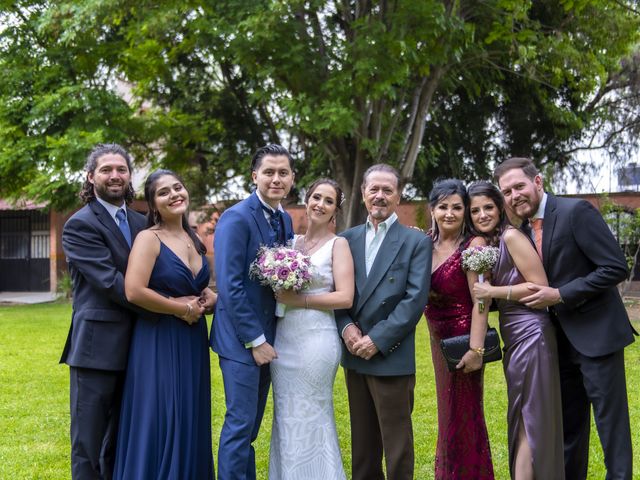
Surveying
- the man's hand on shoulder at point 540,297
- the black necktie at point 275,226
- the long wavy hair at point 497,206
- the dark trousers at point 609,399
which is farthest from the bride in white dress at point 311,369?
the dark trousers at point 609,399

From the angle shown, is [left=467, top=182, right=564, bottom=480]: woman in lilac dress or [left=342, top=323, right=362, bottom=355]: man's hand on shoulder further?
[left=342, top=323, right=362, bottom=355]: man's hand on shoulder

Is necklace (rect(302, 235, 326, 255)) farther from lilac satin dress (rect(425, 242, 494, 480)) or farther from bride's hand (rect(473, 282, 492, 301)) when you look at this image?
bride's hand (rect(473, 282, 492, 301))

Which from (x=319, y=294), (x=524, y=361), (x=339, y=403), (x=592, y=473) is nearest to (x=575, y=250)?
(x=524, y=361)

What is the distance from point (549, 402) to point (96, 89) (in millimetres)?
16435

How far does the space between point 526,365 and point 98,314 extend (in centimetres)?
277

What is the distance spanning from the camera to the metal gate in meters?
26.6

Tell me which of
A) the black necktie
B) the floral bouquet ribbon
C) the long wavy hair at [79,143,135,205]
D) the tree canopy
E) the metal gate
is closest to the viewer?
the floral bouquet ribbon

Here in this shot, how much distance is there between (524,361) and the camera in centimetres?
439

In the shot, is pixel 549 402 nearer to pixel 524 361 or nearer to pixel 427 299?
pixel 524 361

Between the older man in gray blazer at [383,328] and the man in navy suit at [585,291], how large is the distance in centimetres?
72

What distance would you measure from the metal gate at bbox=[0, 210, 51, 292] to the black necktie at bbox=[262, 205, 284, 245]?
78.0ft

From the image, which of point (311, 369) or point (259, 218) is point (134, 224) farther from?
point (311, 369)

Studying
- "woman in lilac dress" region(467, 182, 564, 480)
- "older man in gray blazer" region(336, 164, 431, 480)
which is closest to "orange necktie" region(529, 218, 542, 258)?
"woman in lilac dress" region(467, 182, 564, 480)

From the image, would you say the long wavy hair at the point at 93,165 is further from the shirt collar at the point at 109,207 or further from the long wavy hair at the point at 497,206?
the long wavy hair at the point at 497,206
